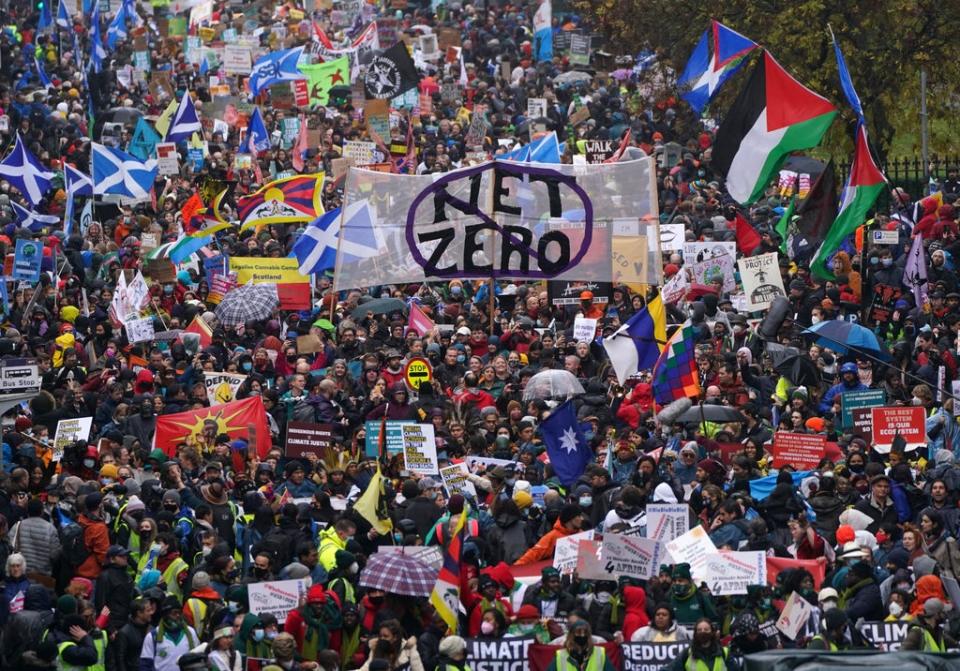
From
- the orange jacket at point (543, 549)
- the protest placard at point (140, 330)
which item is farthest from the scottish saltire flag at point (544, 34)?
the orange jacket at point (543, 549)

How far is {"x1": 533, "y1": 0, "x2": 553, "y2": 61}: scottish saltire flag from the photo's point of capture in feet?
154

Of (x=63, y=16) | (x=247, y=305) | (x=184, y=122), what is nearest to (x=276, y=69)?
(x=184, y=122)

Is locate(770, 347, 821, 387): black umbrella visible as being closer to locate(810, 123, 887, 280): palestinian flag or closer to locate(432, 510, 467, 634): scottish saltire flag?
locate(810, 123, 887, 280): palestinian flag

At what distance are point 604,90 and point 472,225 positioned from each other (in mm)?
20294

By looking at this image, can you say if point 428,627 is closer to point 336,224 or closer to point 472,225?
point 472,225

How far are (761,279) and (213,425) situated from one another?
6708 mm

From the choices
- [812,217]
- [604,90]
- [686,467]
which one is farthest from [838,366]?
→ [604,90]

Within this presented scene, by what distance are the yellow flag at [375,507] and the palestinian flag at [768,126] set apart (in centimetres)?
611

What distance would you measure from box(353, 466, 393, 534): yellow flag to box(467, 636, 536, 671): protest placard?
7.71 ft

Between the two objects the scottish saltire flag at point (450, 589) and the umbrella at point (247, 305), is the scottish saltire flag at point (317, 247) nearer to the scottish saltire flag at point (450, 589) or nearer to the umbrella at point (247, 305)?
the umbrella at point (247, 305)

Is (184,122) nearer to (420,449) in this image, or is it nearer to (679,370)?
(679,370)

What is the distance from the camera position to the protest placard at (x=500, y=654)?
1591cm

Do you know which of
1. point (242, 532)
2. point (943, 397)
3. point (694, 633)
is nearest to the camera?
point (694, 633)

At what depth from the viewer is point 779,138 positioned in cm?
2284
